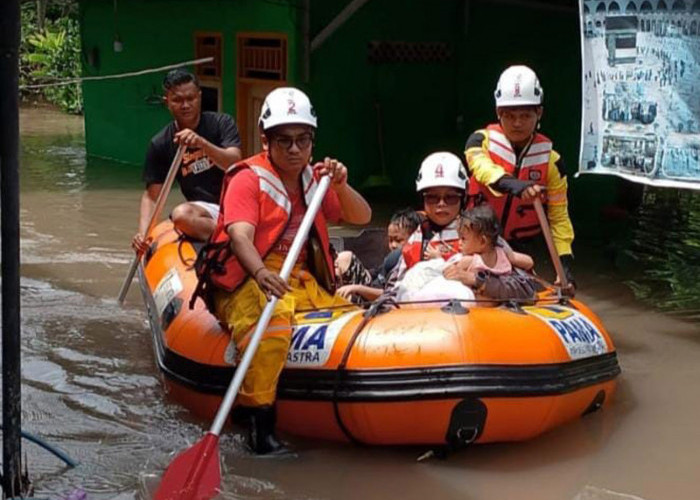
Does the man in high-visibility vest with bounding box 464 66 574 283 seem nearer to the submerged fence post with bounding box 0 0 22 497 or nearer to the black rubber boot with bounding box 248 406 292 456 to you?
the black rubber boot with bounding box 248 406 292 456

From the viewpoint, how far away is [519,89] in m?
4.82

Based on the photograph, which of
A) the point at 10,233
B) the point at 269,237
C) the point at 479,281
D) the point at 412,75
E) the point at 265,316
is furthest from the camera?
the point at 412,75

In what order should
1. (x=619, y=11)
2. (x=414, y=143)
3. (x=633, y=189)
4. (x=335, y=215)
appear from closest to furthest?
(x=335, y=215) < (x=619, y=11) < (x=633, y=189) < (x=414, y=143)

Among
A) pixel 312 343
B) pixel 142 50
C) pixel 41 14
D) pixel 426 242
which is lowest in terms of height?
pixel 312 343

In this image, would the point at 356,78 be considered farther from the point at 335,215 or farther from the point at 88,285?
the point at 335,215

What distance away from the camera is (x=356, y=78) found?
11125 mm

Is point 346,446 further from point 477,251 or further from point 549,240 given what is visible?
point 549,240

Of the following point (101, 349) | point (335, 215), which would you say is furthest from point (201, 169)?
point (335, 215)

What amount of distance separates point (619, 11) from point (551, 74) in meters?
5.09

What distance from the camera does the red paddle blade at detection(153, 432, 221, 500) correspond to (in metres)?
3.57

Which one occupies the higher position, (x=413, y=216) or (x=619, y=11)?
(x=619, y=11)

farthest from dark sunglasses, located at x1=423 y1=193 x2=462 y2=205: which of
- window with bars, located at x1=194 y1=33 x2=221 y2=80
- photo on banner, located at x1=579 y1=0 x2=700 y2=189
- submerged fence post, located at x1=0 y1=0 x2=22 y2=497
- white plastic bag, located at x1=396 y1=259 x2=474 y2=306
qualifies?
window with bars, located at x1=194 y1=33 x2=221 y2=80

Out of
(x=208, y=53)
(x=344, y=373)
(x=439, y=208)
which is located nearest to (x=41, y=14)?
(x=208, y=53)

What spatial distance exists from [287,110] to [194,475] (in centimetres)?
153
